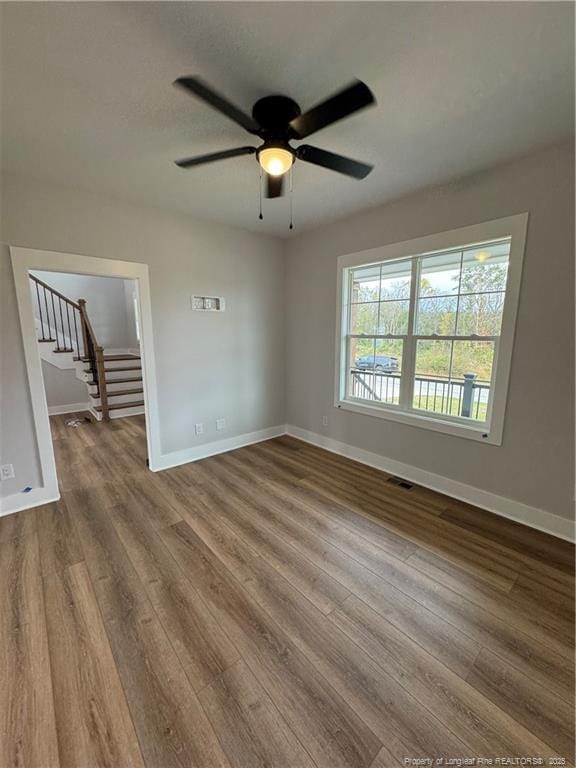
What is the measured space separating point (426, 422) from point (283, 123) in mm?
2529

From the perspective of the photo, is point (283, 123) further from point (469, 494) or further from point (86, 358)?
point (86, 358)

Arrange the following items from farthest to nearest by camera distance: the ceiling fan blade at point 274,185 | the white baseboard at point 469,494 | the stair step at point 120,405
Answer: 1. the stair step at point 120,405
2. the white baseboard at point 469,494
3. the ceiling fan blade at point 274,185

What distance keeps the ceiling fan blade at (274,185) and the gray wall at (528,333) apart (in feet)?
4.83

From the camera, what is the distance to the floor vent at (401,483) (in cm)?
291

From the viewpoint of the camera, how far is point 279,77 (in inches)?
57.9

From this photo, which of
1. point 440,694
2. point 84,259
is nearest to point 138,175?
Answer: point 84,259

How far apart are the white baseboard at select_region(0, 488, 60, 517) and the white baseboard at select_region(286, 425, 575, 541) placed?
9.41 feet

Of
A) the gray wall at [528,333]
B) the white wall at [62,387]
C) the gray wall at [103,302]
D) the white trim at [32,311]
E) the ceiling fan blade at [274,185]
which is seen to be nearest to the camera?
the ceiling fan blade at [274,185]

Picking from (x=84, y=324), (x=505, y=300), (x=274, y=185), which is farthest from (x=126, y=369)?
(x=505, y=300)

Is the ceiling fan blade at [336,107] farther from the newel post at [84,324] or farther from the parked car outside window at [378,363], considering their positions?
the newel post at [84,324]

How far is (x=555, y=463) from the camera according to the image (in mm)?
2219

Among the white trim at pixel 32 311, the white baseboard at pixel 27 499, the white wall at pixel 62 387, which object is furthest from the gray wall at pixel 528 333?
the white wall at pixel 62 387

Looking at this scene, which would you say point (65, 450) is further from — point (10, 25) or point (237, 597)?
point (10, 25)

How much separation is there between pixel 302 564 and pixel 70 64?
114 inches
